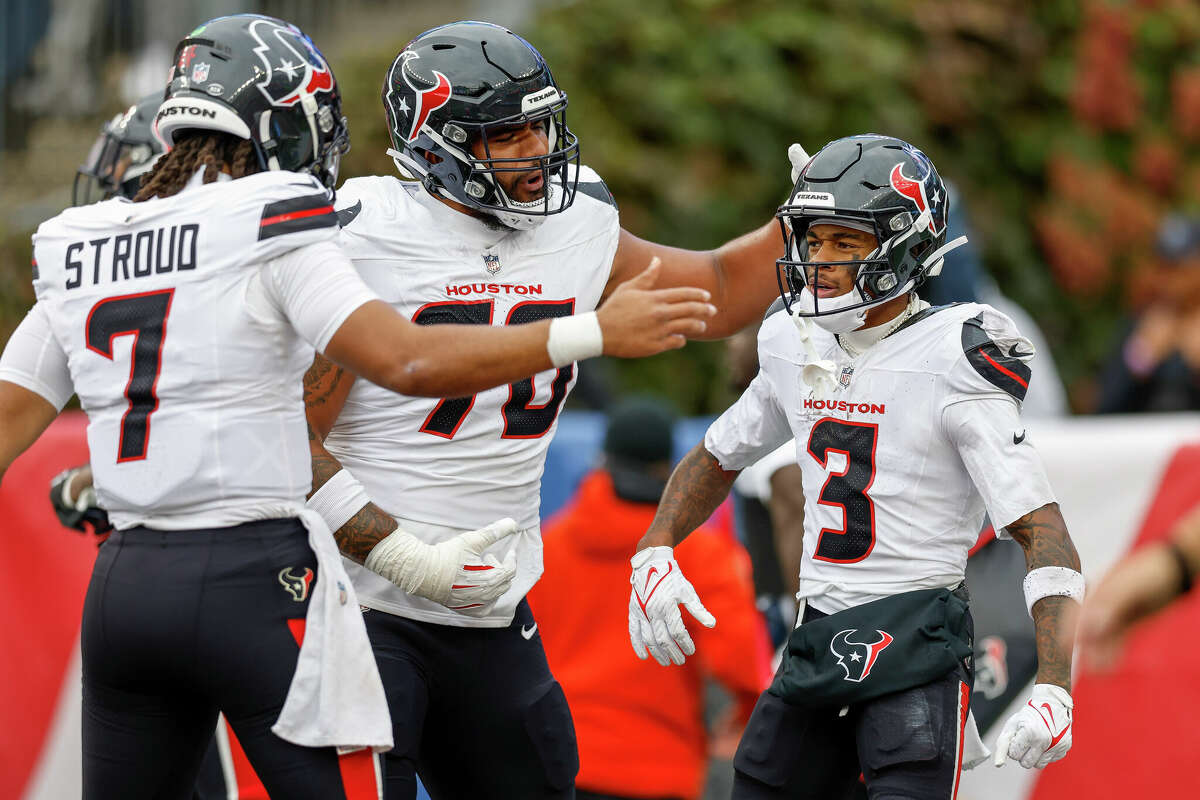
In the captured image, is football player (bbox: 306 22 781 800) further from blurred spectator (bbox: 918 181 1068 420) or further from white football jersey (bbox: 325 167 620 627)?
blurred spectator (bbox: 918 181 1068 420)

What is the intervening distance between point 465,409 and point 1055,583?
1.30m

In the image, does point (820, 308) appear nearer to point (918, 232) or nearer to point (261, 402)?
point (918, 232)

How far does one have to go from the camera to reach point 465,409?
356cm

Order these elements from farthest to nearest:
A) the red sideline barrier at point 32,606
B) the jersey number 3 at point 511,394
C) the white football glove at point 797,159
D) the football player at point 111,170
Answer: the red sideline barrier at point 32,606 < the football player at point 111,170 < the white football glove at point 797,159 < the jersey number 3 at point 511,394

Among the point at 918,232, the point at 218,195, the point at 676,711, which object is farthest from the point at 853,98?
the point at 218,195

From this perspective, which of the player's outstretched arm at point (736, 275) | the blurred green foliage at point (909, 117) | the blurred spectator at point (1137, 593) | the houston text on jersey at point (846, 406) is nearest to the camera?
the blurred spectator at point (1137, 593)

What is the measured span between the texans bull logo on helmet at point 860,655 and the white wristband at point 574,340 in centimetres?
91

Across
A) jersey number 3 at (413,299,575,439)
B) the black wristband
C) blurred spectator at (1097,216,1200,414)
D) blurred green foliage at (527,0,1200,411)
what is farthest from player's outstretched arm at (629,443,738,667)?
blurred green foliage at (527,0,1200,411)

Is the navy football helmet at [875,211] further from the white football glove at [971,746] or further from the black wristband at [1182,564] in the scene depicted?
the black wristband at [1182,564]

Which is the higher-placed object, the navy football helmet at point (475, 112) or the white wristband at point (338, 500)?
the navy football helmet at point (475, 112)

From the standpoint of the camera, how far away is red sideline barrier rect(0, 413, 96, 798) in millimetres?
5664

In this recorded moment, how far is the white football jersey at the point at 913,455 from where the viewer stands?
331cm

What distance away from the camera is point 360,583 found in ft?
11.6

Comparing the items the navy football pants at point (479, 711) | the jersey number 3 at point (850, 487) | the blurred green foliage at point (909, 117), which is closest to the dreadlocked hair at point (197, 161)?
the navy football pants at point (479, 711)
